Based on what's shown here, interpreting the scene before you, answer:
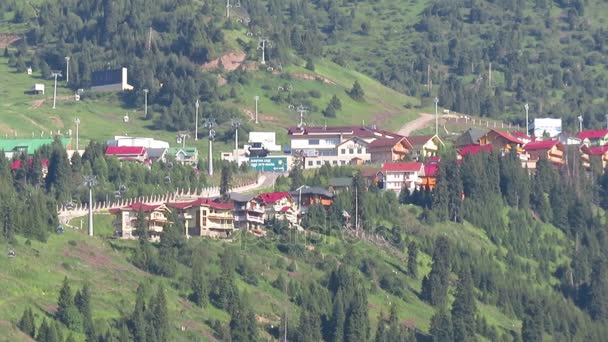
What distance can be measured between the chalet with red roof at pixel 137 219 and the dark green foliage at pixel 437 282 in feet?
68.5

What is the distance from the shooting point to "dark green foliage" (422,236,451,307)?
188750mm

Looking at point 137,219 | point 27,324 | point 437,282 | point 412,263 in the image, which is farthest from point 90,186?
point 27,324

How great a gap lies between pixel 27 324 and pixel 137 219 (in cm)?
3048

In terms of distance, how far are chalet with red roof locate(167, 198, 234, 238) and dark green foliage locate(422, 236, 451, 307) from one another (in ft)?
51.9

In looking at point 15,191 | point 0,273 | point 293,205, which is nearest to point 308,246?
point 293,205

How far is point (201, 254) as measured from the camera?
7096 inches

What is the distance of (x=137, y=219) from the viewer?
182625 millimetres

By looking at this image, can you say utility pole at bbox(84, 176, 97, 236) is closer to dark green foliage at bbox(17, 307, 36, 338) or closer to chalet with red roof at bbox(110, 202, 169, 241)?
chalet with red roof at bbox(110, 202, 169, 241)

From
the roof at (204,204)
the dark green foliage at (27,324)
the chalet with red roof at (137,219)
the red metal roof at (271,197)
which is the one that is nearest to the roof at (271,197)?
the red metal roof at (271,197)

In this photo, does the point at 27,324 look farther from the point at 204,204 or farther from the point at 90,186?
the point at 204,204

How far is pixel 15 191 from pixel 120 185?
12.4 meters

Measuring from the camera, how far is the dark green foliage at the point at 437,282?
619ft

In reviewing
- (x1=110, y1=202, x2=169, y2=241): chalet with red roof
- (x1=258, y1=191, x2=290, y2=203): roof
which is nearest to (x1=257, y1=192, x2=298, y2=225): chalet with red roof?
(x1=258, y1=191, x2=290, y2=203): roof

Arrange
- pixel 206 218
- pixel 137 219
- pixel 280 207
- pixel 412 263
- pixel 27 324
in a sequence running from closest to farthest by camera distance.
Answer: pixel 27 324 < pixel 137 219 < pixel 206 218 < pixel 412 263 < pixel 280 207
